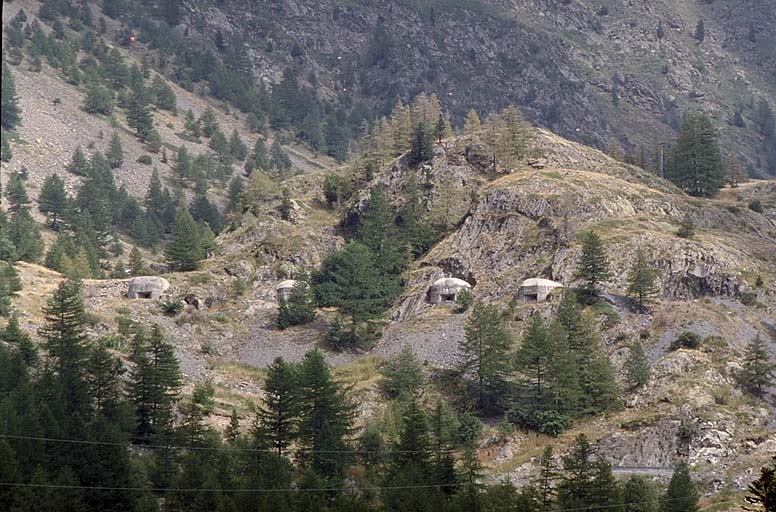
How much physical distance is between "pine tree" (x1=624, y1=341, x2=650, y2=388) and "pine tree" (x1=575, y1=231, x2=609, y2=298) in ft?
37.1

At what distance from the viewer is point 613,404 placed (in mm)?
87500

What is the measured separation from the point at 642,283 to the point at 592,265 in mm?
4564

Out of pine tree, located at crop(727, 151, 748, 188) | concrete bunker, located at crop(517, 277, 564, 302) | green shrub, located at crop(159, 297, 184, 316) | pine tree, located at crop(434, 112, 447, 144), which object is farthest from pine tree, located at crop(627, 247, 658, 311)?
pine tree, located at crop(727, 151, 748, 188)

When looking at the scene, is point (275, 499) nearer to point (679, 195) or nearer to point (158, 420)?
point (158, 420)

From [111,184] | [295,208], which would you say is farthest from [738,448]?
[111,184]

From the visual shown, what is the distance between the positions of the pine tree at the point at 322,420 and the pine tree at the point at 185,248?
113 ft

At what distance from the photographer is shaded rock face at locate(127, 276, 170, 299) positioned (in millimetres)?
108750

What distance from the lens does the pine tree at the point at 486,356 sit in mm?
92000

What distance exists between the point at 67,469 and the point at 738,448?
4435 cm

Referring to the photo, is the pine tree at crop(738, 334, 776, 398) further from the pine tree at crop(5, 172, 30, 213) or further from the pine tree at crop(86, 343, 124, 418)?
the pine tree at crop(5, 172, 30, 213)

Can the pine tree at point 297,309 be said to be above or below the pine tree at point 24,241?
below

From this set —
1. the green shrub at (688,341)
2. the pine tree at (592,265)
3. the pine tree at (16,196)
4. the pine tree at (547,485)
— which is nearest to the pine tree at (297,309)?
→ the pine tree at (592,265)

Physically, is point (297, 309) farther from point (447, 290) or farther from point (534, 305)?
point (534, 305)

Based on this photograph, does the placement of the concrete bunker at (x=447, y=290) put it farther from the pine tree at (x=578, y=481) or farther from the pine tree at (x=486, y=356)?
the pine tree at (x=578, y=481)
